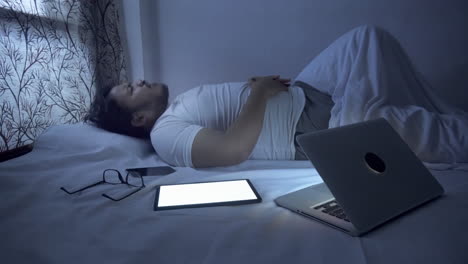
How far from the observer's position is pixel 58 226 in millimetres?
617

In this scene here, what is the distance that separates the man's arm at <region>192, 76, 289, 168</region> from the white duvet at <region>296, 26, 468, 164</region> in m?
0.30

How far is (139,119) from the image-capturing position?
1.39 metres

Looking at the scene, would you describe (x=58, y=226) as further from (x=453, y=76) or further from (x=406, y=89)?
(x=453, y=76)

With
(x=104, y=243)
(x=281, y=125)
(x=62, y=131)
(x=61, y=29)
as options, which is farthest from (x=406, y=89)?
(x=61, y=29)

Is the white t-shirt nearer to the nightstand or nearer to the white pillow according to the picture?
the white pillow

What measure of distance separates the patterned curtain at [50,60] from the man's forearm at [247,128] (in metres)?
0.88

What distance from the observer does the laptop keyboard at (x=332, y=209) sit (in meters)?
0.61

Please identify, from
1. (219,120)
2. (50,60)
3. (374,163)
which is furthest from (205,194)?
(50,60)

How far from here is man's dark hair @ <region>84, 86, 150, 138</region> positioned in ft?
4.53

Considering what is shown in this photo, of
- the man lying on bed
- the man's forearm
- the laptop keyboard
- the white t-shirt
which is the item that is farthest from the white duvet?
the laptop keyboard

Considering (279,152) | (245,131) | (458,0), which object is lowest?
(279,152)

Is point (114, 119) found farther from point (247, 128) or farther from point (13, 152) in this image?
point (247, 128)

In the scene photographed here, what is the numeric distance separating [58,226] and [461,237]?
79cm

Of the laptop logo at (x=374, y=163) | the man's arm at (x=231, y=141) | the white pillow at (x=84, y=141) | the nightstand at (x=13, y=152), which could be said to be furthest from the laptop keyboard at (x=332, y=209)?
the nightstand at (x=13, y=152)
